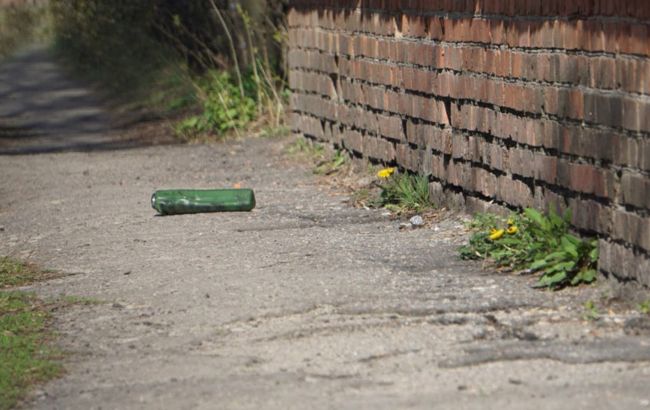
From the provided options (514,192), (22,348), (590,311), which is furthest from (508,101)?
(22,348)

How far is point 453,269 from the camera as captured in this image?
7.41 metres

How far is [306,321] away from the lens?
633 cm

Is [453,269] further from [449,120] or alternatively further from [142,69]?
[142,69]

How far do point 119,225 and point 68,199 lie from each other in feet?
5.93

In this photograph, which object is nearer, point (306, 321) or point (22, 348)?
point (22, 348)

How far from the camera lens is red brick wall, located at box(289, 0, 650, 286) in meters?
6.44

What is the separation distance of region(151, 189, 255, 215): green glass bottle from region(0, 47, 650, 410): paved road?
111mm

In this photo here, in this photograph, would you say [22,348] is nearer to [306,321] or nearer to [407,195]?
[306,321]

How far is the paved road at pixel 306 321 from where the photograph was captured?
5.21 meters

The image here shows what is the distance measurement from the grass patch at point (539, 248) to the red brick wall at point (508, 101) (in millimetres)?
118

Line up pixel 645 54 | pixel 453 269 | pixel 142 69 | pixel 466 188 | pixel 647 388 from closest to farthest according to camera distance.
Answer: pixel 647 388 < pixel 645 54 < pixel 453 269 < pixel 466 188 < pixel 142 69

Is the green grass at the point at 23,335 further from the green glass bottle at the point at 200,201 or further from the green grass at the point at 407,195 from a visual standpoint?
the green grass at the point at 407,195

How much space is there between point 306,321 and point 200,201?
3.62 metres

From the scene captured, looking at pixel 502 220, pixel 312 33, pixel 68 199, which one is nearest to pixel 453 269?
pixel 502 220
